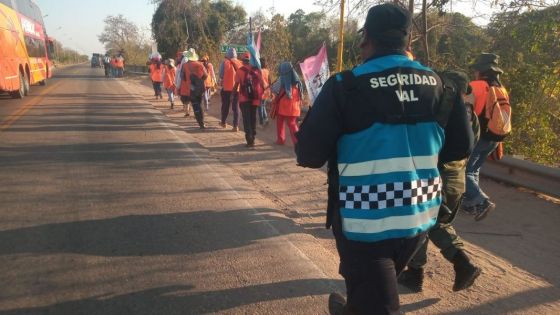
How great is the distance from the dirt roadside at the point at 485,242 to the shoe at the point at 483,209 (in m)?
0.09

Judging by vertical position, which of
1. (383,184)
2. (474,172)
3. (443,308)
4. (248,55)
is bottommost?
(443,308)

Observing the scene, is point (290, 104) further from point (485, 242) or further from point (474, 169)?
point (485, 242)

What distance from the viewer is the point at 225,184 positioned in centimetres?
627

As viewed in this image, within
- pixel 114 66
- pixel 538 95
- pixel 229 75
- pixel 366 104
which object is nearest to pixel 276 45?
pixel 229 75

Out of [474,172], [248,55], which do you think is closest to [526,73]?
[474,172]

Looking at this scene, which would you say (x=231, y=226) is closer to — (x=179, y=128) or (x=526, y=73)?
(x=526, y=73)

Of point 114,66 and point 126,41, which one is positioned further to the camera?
point 126,41

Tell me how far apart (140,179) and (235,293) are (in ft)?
11.5

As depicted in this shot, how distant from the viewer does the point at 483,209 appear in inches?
198

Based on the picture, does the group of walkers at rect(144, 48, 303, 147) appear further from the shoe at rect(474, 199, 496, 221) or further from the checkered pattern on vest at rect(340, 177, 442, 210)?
the checkered pattern on vest at rect(340, 177, 442, 210)

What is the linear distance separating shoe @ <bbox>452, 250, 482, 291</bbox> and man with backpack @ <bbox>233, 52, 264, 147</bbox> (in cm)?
617

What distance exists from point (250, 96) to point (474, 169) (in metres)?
4.90

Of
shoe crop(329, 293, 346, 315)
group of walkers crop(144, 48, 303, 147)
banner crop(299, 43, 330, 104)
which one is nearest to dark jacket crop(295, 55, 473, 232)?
shoe crop(329, 293, 346, 315)

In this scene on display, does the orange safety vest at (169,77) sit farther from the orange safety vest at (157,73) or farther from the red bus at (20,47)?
the red bus at (20,47)
